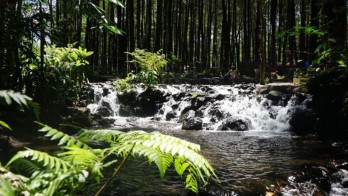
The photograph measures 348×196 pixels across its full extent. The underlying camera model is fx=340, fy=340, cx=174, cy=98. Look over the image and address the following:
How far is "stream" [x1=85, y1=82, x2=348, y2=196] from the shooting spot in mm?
5316

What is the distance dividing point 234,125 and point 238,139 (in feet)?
8.30

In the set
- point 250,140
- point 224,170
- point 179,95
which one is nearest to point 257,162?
point 224,170

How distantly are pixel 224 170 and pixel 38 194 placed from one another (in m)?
5.01

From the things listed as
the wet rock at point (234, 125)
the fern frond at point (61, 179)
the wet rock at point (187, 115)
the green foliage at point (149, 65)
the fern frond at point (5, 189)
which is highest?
the green foliage at point (149, 65)

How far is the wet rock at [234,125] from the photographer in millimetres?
12477

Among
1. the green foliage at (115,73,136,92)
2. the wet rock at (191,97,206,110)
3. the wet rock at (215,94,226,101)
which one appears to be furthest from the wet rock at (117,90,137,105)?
the wet rock at (215,94,226,101)

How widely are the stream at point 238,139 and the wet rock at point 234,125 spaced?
0.08 ft

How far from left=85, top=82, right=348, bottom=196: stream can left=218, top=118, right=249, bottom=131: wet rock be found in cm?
3

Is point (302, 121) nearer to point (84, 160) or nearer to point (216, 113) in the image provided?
point (216, 113)

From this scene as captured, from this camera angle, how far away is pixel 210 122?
1358 cm

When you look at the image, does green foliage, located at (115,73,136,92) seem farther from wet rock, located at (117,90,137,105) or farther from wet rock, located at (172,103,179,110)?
wet rock, located at (172,103,179,110)

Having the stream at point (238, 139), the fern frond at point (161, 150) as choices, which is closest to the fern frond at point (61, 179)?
the fern frond at point (161, 150)

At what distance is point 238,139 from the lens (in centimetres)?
1011

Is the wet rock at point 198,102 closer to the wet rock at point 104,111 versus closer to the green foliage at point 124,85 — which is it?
the green foliage at point 124,85
